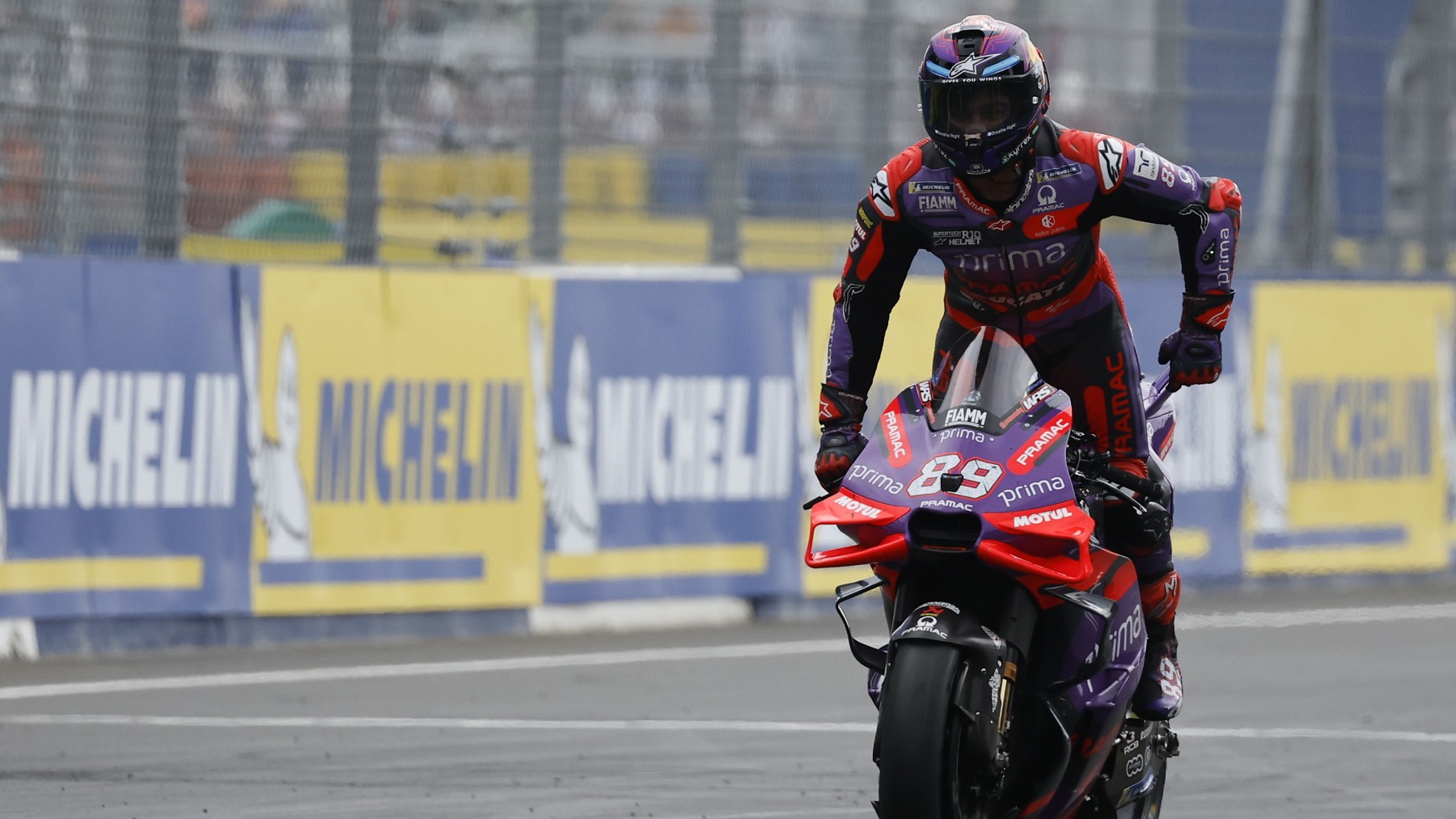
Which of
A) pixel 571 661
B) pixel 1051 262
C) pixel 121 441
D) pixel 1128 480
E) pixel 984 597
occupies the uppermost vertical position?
pixel 1051 262

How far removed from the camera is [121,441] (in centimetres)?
1012

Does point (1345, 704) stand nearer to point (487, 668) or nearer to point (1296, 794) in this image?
point (1296, 794)

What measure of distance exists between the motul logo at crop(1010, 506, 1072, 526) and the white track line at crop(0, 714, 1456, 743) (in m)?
3.42

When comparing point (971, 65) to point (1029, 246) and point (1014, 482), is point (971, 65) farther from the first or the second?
point (1014, 482)

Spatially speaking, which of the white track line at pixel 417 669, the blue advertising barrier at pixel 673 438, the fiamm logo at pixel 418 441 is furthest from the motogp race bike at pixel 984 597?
the blue advertising barrier at pixel 673 438

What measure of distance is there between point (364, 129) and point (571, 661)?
9.58 ft

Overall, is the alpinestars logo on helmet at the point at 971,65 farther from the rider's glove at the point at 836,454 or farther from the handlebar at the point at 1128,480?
the handlebar at the point at 1128,480

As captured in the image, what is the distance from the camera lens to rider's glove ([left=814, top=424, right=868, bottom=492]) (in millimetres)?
5594

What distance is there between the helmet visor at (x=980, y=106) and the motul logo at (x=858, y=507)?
90 cm

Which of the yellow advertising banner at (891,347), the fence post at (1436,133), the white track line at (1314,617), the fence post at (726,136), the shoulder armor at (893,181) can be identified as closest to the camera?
the shoulder armor at (893,181)

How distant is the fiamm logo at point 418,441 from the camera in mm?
10711

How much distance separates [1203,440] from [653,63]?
3.69m

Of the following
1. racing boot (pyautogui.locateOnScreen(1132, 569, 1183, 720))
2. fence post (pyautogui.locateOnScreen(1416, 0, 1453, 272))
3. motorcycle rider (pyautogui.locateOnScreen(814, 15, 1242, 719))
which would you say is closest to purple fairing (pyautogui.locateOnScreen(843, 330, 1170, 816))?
motorcycle rider (pyautogui.locateOnScreen(814, 15, 1242, 719))

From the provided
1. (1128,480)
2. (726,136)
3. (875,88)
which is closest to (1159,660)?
(1128,480)
